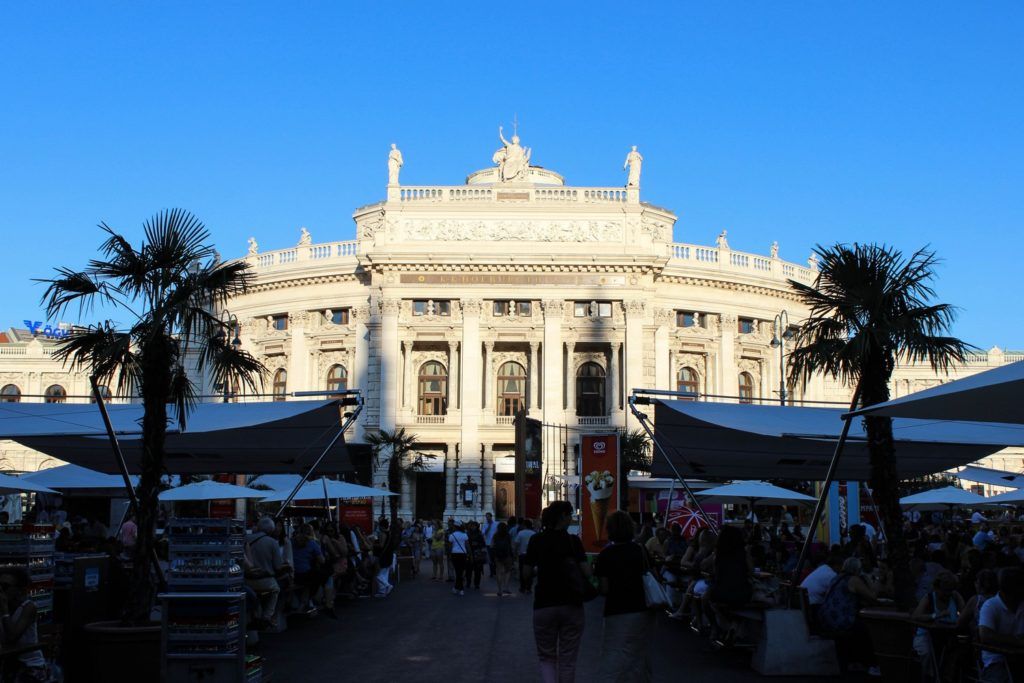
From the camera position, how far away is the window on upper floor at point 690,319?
191 ft

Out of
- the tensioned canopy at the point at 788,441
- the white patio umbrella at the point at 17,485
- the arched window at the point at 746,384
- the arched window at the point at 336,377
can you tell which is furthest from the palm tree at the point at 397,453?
the tensioned canopy at the point at 788,441

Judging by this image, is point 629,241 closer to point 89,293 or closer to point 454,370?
point 454,370

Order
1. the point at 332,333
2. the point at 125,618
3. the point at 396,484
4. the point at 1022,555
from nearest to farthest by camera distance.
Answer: the point at 125,618, the point at 1022,555, the point at 396,484, the point at 332,333

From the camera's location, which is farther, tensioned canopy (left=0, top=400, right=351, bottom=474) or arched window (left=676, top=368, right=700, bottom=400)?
arched window (left=676, top=368, right=700, bottom=400)

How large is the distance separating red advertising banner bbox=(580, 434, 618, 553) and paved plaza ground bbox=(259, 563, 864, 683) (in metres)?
2.60

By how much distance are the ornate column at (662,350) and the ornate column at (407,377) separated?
12819 mm

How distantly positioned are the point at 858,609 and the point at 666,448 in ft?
26.8

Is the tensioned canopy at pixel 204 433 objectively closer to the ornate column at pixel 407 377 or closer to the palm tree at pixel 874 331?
the palm tree at pixel 874 331

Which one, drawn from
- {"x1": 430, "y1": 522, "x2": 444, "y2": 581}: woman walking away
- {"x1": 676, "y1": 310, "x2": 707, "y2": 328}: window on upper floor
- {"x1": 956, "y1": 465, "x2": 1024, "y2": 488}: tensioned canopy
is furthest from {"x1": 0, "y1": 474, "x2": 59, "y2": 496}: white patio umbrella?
{"x1": 676, "y1": 310, "x2": 707, "y2": 328}: window on upper floor

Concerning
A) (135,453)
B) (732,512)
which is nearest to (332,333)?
(732,512)

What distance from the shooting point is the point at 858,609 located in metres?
11.8

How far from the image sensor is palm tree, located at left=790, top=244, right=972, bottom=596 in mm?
13594

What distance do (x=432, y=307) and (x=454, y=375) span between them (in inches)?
147

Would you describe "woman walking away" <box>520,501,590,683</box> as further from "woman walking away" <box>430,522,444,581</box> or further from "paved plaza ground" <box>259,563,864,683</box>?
"woman walking away" <box>430,522,444,581</box>
